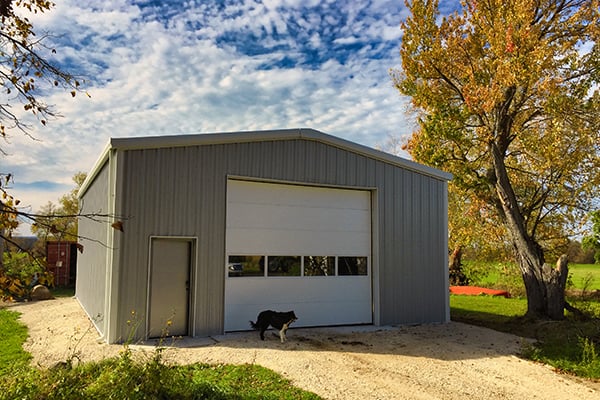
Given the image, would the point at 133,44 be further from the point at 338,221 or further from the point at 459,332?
the point at 459,332

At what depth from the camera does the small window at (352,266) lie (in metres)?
10.8

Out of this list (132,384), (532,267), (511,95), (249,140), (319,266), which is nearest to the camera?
(132,384)

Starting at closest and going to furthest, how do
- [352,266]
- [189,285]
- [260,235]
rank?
[189,285], [260,235], [352,266]

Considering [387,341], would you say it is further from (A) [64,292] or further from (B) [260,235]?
(A) [64,292]

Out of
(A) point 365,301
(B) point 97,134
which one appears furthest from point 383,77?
(B) point 97,134

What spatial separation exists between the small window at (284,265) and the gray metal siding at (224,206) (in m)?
1.23

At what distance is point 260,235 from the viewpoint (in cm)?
998

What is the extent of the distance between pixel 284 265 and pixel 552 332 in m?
5.75

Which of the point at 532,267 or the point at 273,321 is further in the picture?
the point at 532,267

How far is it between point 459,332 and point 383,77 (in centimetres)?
872

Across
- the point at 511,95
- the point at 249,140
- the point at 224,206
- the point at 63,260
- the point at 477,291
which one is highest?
the point at 511,95

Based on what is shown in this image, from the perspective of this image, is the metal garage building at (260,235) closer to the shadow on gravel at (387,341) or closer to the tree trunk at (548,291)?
the shadow on gravel at (387,341)

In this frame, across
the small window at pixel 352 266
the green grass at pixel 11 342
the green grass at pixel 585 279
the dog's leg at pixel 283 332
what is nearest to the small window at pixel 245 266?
the dog's leg at pixel 283 332

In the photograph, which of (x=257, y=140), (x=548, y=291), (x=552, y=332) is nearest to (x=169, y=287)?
(x=257, y=140)
